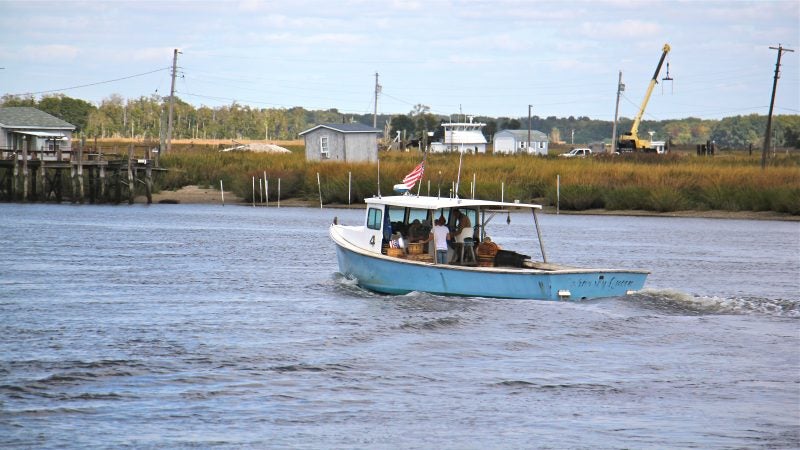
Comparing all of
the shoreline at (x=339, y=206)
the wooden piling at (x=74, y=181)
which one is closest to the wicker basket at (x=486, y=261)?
the shoreline at (x=339, y=206)

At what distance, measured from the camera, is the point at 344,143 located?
8006 cm

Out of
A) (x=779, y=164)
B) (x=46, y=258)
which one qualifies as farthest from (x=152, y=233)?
(x=779, y=164)

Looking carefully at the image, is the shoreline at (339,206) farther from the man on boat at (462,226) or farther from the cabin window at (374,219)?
the man on boat at (462,226)

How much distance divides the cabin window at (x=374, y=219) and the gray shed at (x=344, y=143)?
170 feet

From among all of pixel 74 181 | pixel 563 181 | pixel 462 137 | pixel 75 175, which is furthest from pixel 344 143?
pixel 462 137

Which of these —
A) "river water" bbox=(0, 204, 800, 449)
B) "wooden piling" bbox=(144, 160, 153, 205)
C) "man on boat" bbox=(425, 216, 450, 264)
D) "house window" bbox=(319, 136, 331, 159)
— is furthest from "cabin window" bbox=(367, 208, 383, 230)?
"house window" bbox=(319, 136, 331, 159)

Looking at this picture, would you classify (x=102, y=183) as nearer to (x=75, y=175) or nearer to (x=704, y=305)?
(x=75, y=175)

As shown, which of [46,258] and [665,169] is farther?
[665,169]

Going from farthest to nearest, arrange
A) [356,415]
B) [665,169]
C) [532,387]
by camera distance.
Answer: [665,169] < [532,387] < [356,415]

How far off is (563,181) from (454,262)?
39483 mm

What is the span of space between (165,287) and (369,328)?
8014 millimetres

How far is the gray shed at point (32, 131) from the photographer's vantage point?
7219cm

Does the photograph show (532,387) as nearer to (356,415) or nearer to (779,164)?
(356,415)

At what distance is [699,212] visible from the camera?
61281 millimetres
